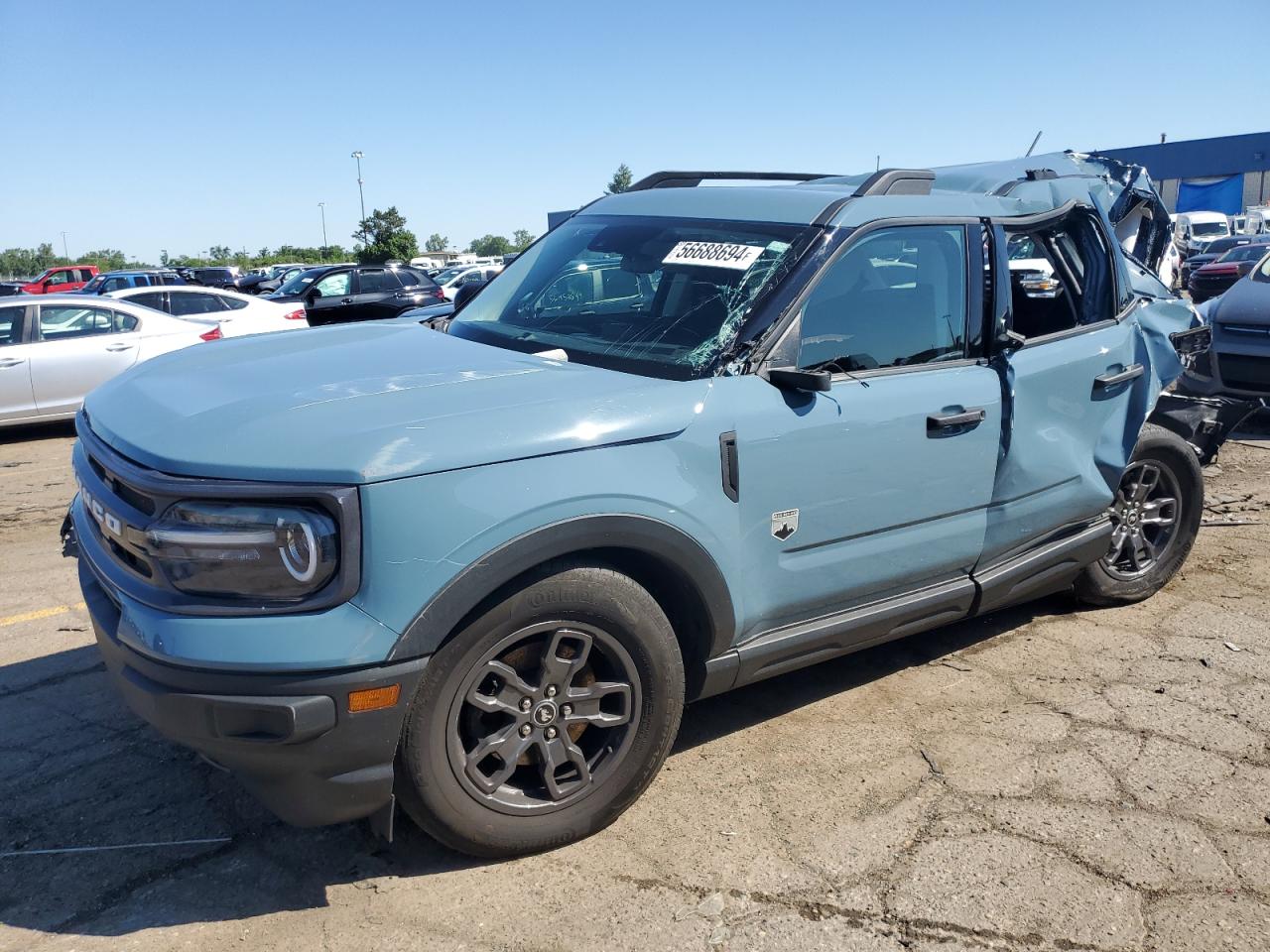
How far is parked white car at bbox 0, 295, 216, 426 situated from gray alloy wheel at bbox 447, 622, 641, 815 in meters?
8.45

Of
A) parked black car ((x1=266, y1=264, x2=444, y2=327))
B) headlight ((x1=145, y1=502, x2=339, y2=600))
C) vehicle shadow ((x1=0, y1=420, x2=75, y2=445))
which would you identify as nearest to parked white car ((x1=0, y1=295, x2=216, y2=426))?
vehicle shadow ((x1=0, y1=420, x2=75, y2=445))

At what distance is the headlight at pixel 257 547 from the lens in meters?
2.41

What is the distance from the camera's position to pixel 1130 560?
4.88m

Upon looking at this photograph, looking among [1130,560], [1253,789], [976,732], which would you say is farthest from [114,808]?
[1130,560]

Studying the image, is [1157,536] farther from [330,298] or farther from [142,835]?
[330,298]

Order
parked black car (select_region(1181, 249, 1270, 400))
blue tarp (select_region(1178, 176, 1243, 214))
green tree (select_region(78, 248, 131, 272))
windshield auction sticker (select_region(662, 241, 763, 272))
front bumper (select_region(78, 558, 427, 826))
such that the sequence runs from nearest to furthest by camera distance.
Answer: front bumper (select_region(78, 558, 427, 826)) < windshield auction sticker (select_region(662, 241, 763, 272)) < parked black car (select_region(1181, 249, 1270, 400)) < blue tarp (select_region(1178, 176, 1243, 214)) < green tree (select_region(78, 248, 131, 272))

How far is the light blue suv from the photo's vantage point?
243 centimetres

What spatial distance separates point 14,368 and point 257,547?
346 inches

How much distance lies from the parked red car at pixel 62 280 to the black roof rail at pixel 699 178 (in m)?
30.7

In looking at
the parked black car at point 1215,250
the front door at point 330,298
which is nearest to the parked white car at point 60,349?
the front door at point 330,298

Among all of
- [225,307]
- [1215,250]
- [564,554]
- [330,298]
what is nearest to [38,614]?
[564,554]

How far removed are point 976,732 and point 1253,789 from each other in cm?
86

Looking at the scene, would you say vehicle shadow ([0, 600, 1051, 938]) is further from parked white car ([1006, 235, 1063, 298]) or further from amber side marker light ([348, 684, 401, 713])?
parked white car ([1006, 235, 1063, 298])

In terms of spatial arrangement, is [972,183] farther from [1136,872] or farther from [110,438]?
[110,438]
